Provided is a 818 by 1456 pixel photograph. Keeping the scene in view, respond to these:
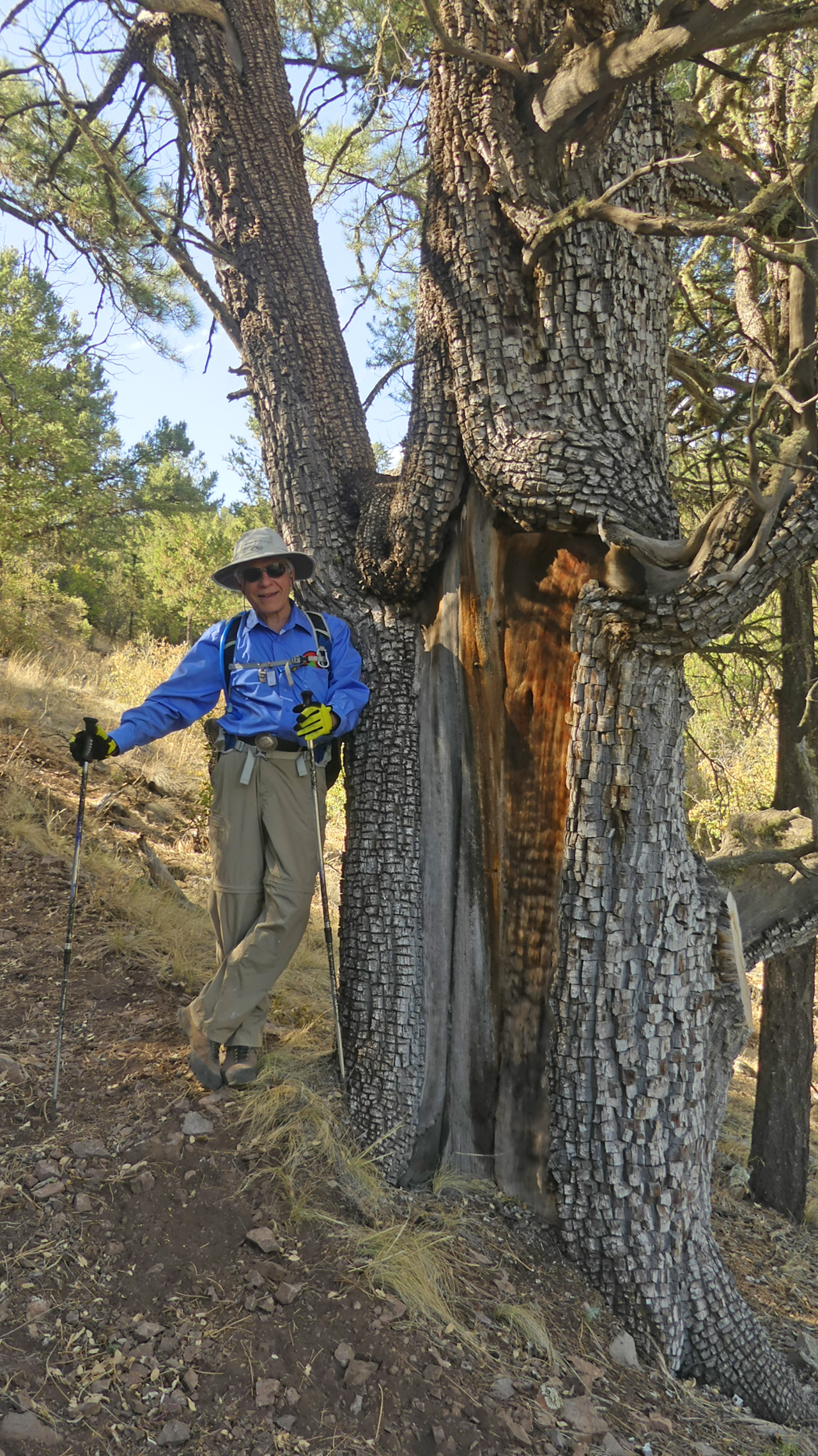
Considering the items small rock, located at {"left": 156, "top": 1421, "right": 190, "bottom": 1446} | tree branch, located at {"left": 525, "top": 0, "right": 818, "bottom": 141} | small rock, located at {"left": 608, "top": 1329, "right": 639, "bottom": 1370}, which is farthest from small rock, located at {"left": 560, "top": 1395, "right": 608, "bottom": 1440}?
tree branch, located at {"left": 525, "top": 0, "right": 818, "bottom": 141}

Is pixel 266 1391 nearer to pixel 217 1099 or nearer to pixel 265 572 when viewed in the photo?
pixel 217 1099

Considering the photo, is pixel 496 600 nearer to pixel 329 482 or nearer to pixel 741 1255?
pixel 329 482

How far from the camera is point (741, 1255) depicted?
14.7 ft

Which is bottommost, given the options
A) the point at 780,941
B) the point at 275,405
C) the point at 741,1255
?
the point at 741,1255

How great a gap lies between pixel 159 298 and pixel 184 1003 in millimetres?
5080

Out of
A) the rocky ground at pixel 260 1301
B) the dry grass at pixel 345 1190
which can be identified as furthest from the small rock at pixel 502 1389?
the dry grass at pixel 345 1190

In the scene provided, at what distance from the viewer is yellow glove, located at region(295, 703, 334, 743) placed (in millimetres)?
3506

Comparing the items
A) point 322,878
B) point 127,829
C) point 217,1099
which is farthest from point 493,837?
point 127,829

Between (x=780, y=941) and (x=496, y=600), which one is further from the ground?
(x=496, y=600)

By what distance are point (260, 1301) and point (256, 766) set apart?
6.01 feet

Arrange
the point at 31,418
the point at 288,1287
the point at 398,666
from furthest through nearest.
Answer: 1. the point at 31,418
2. the point at 398,666
3. the point at 288,1287

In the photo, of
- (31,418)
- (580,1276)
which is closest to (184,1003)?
(580,1276)

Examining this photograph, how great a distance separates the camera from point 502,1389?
9.00 ft

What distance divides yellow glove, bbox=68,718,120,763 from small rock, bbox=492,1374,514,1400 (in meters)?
2.46
